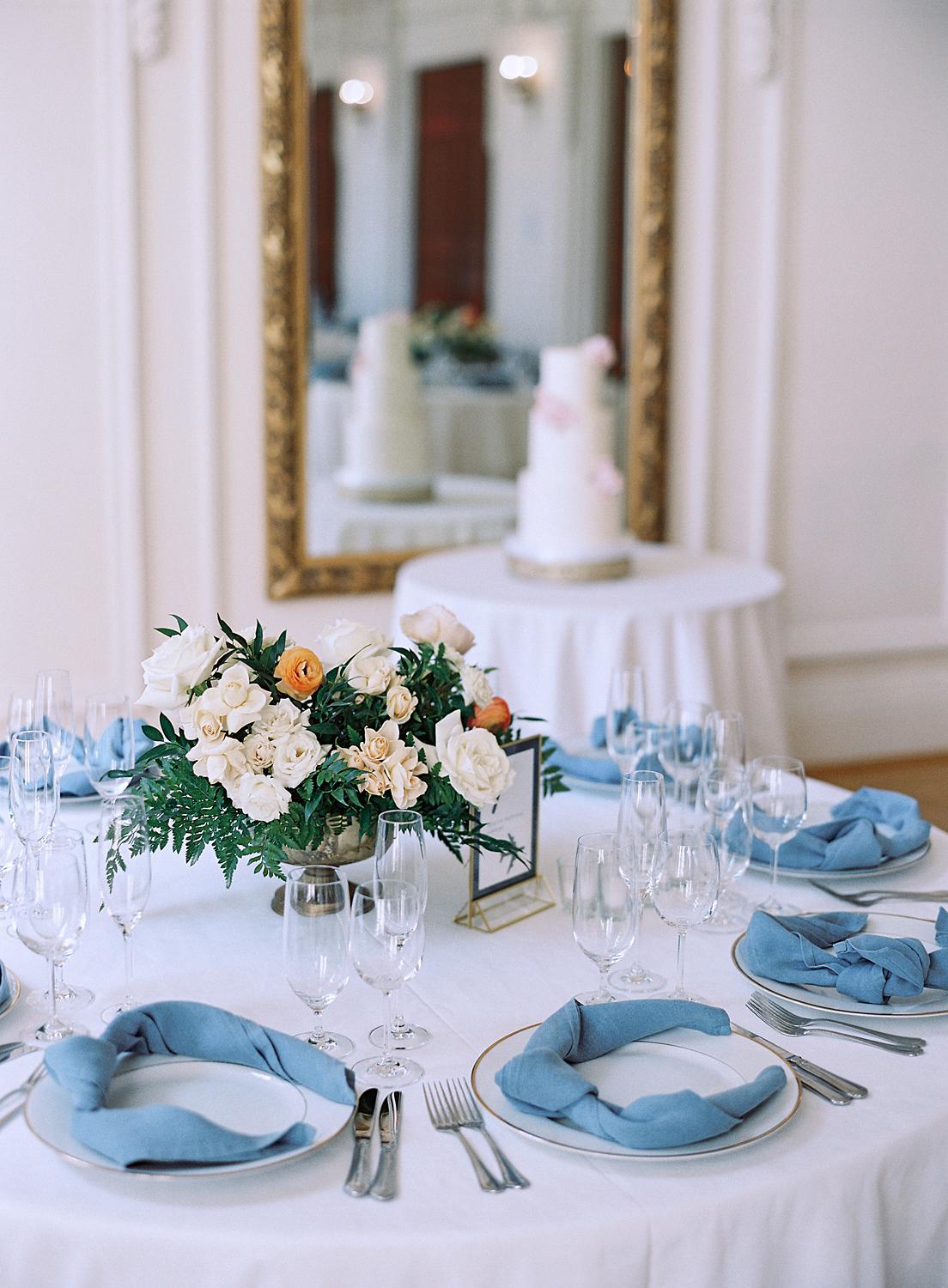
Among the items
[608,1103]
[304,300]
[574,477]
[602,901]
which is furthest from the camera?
[304,300]

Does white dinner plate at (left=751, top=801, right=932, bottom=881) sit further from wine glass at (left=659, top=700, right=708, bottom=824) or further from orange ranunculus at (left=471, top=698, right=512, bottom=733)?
orange ranunculus at (left=471, top=698, right=512, bottom=733)

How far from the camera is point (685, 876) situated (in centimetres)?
148

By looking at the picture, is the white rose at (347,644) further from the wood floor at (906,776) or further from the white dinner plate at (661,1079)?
the wood floor at (906,776)

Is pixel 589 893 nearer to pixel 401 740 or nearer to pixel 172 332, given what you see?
pixel 401 740

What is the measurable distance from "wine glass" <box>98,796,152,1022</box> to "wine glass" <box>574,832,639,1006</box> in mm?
437

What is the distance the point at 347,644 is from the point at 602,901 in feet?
1.54

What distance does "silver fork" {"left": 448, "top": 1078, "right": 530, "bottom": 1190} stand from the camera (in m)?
1.18

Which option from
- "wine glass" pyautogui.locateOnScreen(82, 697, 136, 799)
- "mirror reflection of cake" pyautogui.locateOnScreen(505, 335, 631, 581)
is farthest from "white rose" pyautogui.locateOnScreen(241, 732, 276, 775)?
"mirror reflection of cake" pyautogui.locateOnScreen(505, 335, 631, 581)

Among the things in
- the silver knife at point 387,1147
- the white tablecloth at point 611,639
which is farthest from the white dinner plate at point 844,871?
the white tablecloth at point 611,639

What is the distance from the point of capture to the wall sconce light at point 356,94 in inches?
172

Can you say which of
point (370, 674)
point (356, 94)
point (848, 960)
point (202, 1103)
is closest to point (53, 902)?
point (202, 1103)

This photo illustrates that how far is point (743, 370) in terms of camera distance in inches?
192

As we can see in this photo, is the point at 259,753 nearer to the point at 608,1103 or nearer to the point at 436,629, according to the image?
the point at 436,629

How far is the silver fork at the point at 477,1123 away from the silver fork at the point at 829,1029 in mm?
341
